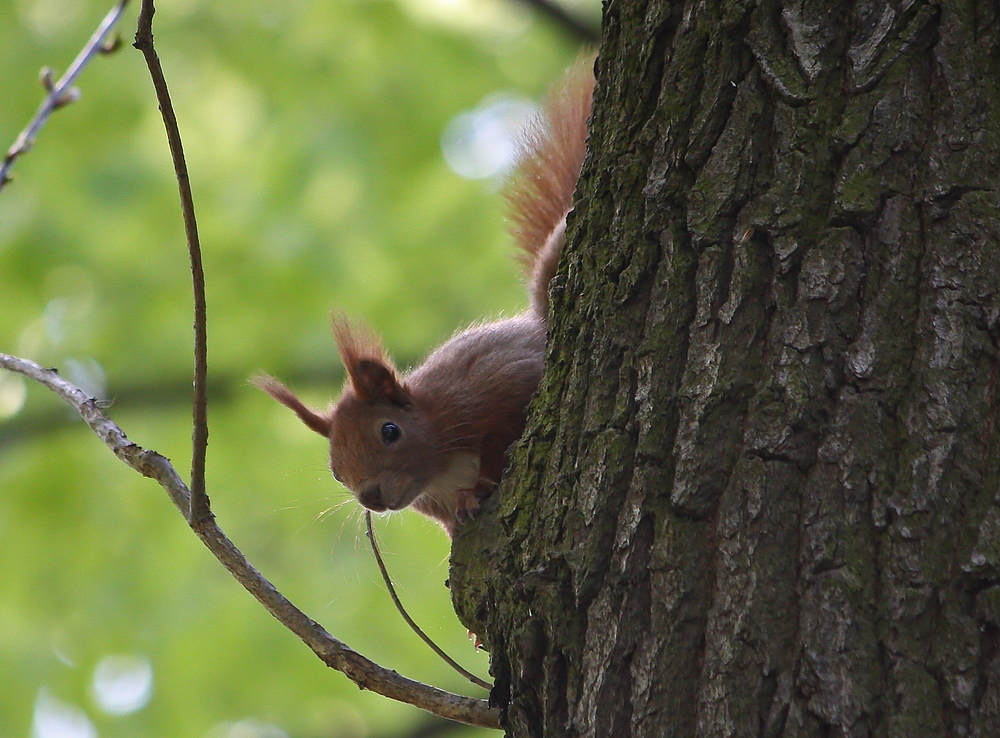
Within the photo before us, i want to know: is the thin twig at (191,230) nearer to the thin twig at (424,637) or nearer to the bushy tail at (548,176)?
the thin twig at (424,637)

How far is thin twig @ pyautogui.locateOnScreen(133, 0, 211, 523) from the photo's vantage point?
59.2 inches

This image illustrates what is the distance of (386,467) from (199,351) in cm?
101

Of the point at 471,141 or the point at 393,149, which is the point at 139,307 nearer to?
the point at 393,149

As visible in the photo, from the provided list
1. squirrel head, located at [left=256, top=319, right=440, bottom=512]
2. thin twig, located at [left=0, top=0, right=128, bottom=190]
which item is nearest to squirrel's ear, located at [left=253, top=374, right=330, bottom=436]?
squirrel head, located at [left=256, top=319, right=440, bottom=512]

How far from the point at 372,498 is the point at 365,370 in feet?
1.02

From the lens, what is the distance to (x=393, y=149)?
4719 millimetres

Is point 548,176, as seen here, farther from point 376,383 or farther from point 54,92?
point 54,92

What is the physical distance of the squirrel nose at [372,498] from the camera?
2.48 m

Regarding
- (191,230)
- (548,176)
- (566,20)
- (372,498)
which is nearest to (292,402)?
(372,498)

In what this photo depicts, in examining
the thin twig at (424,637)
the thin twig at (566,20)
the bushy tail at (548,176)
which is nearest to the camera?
the thin twig at (424,637)

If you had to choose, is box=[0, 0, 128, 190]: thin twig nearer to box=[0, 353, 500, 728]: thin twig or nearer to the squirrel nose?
box=[0, 353, 500, 728]: thin twig

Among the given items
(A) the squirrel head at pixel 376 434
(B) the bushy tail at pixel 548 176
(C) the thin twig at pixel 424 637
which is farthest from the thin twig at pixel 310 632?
(B) the bushy tail at pixel 548 176

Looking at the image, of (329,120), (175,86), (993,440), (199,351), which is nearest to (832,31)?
(993,440)

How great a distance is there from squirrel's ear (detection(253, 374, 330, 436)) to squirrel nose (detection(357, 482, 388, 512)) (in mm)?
247
